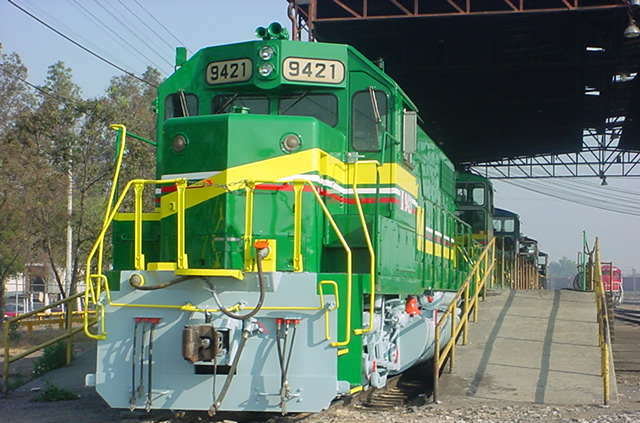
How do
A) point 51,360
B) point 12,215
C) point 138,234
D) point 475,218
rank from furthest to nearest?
1. point 12,215
2. point 475,218
3. point 51,360
4. point 138,234

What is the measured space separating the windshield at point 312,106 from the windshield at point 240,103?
171 millimetres

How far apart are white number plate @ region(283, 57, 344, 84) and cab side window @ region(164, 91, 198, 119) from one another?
104cm

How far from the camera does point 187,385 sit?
20.0ft

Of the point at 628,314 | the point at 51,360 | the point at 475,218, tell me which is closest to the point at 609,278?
the point at 475,218

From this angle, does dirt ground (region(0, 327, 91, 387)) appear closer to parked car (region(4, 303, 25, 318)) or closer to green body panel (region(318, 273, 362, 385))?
green body panel (region(318, 273, 362, 385))

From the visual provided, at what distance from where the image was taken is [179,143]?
6.94 meters

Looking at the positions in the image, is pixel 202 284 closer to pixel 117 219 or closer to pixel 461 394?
pixel 117 219

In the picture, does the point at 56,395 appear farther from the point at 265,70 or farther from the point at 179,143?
the point at 265,70

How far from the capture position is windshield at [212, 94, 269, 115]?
24.1 ft

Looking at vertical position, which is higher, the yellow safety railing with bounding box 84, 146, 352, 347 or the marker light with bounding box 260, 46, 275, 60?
the marker light with bounding box 260, 46, 275, 60

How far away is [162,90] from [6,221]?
13415mm

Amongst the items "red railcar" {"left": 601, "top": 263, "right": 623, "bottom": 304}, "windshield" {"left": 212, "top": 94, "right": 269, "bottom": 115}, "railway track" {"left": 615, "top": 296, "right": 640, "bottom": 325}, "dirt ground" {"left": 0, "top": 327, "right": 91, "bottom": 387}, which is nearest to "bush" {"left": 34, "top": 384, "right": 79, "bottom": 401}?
"dirt ground" {"left": 0, "top": 327, "right": 91, "bottom": 387}

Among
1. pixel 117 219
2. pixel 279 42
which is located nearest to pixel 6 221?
pixel 117 219

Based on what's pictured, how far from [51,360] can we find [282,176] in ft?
19.1
